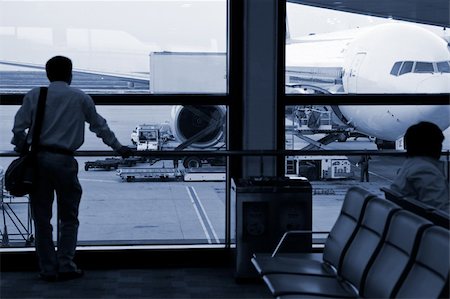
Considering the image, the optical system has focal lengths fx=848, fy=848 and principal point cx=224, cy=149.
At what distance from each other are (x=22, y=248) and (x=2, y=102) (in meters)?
1.09

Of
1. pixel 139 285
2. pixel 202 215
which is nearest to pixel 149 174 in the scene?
pixel 202 215

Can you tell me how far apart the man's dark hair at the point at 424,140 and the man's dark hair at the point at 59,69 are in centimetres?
233

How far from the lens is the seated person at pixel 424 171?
4.37 metres

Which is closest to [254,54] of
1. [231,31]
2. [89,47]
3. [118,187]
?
[231,31]

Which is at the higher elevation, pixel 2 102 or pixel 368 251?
A: pixel 2 102

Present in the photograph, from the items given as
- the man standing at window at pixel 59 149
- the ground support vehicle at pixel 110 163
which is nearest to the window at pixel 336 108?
the ground support vehicle at pixel 110 163

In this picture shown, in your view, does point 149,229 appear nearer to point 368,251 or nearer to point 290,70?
point 290,70

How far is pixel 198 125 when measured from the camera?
6.65 meters

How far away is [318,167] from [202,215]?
1.07 meters

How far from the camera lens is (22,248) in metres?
6.29

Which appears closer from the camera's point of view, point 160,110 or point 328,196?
point 160,110

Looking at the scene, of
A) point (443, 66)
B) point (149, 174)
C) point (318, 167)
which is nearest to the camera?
point (318, 167)

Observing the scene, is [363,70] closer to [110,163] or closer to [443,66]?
[443,66]

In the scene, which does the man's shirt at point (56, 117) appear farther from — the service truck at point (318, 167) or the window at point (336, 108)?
the service truck at point (318, 167)
